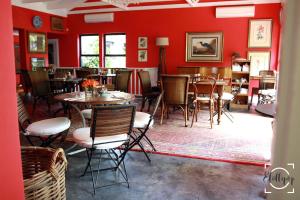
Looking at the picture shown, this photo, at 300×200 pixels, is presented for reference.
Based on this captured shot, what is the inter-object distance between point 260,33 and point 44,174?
7.56 meters

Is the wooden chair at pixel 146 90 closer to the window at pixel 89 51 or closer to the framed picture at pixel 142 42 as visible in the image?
the framed picture at pixel 142 42

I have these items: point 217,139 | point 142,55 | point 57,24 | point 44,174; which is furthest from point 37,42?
point 44,174

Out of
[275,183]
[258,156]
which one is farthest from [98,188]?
[258,156]

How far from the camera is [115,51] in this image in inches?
383

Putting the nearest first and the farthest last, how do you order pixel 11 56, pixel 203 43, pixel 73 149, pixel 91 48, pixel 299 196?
1. pixel 11 56
2. pixel 299 196
3. pixel 73 149
4. pixel 203 43
5. pixel 91 48

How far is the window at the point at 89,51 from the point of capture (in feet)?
32.4

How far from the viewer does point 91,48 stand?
9.98 m

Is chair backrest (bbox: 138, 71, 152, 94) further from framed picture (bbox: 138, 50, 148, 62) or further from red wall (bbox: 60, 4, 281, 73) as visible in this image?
framed picture (bbox: 138, 50, 148, 62)

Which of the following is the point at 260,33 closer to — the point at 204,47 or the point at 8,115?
the point at 204,47

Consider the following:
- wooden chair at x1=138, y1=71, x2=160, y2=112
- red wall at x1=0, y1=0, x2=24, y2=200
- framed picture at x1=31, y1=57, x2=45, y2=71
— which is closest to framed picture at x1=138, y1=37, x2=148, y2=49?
wooden chair at x1=138, y1=71, x2=160, y2=112

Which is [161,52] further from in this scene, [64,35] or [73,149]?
[73,149]

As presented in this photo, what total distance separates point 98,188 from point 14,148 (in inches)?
62.4

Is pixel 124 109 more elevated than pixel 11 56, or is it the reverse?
pixel 11 56

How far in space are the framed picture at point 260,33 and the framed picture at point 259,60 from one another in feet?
0.67
